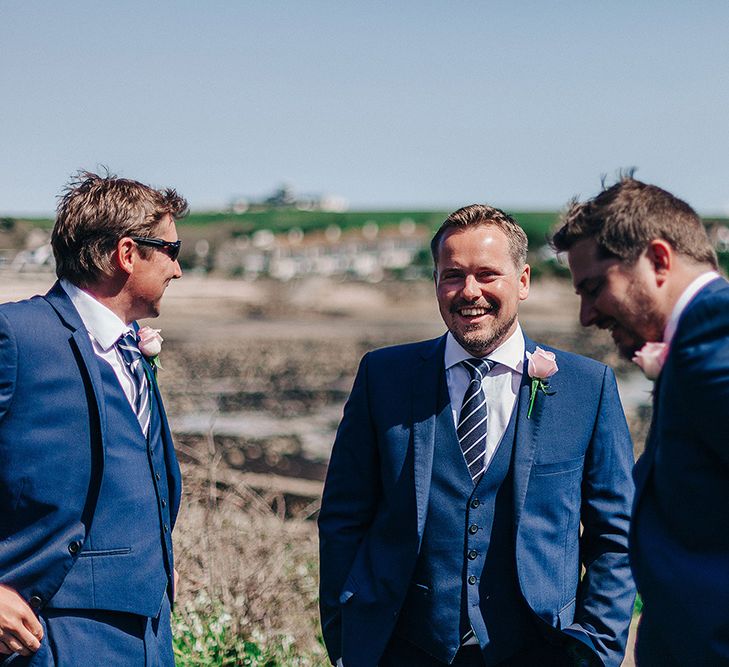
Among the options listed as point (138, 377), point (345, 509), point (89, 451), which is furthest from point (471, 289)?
point (89, 451)

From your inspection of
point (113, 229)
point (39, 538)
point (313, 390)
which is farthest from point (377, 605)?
point (313, 390)

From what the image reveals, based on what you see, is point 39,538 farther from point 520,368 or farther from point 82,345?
point 520,368

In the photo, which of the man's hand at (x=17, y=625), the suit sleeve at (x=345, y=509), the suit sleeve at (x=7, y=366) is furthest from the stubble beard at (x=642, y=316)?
the man's hand at (x=17, y=625)

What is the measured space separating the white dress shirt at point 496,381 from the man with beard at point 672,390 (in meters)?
0.58

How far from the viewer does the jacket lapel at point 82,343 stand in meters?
2.49

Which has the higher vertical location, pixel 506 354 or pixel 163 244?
pixel 163 244

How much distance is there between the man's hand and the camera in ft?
7.55

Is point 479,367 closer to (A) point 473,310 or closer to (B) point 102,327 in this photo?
(A) point 473,310

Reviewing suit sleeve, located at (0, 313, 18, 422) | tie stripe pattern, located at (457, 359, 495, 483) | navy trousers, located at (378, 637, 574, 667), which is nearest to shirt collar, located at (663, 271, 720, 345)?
tie stripe pattern, located at (457, 359, 495, 483)

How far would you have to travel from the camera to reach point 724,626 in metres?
1.93

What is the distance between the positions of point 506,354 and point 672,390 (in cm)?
90

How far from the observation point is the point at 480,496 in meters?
2.62

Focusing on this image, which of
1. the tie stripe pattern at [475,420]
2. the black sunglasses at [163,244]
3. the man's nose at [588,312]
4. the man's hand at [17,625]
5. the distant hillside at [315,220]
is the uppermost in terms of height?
the distant hillside at [315,220]

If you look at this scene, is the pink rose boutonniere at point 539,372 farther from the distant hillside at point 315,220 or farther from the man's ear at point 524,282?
the distant hillside at point 315,220
